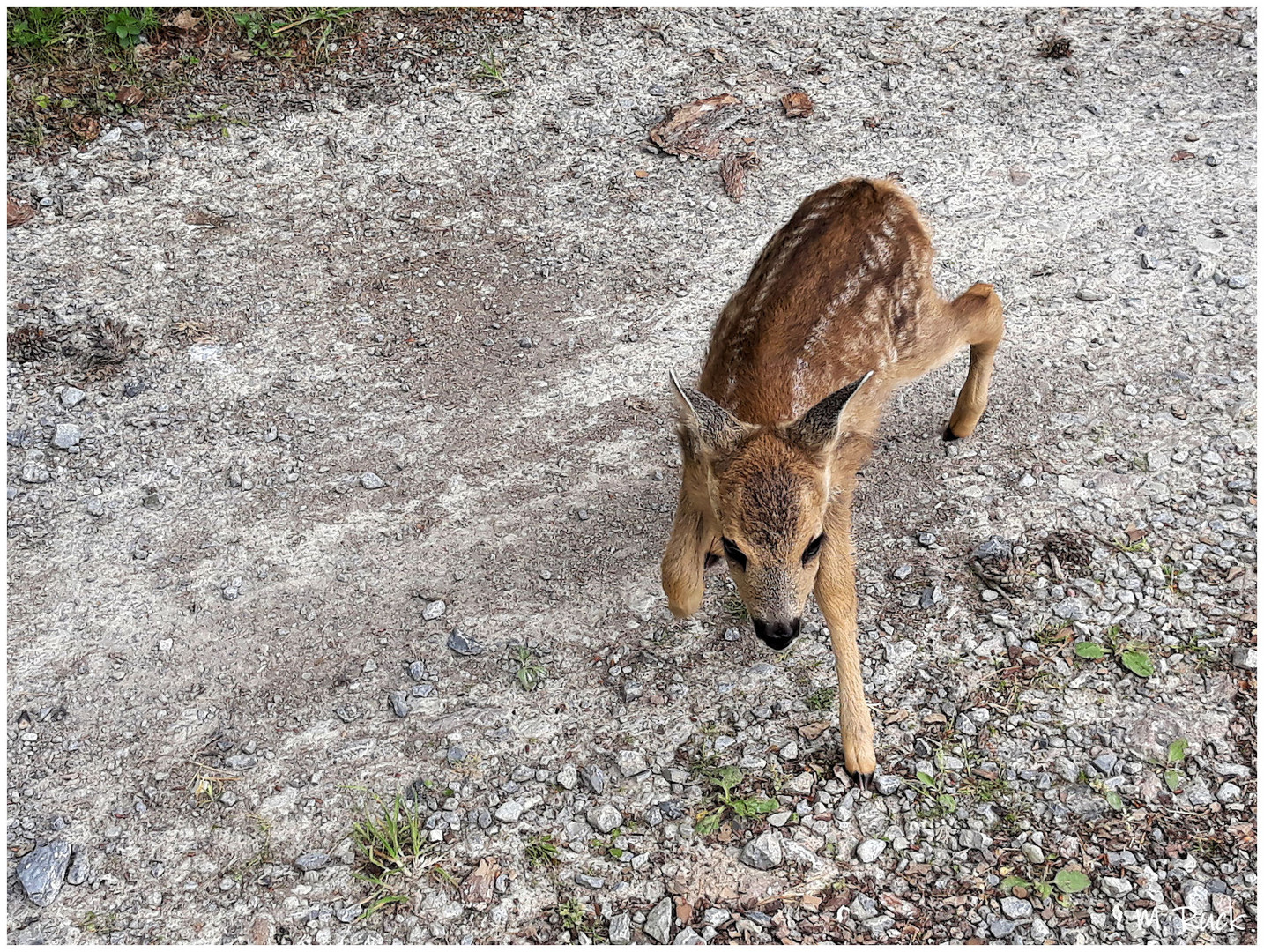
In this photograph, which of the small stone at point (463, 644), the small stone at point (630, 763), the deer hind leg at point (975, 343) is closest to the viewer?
the small stone at point (630, 763)

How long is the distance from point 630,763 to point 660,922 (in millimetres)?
685

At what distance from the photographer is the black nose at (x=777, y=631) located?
12.9ft

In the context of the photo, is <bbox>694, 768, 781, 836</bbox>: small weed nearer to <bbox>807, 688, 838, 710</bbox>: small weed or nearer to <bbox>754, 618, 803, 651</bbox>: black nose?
<bbox>807, 688, 838, 710</bbox>: small weed

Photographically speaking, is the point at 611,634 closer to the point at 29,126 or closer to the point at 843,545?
the point at 843,545

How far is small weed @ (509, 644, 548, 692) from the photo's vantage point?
4.71 metres

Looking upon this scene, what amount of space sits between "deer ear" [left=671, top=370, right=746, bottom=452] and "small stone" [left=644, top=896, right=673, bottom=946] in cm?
166

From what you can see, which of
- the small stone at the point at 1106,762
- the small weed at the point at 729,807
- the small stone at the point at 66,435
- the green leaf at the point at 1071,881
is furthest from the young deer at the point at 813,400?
the small stone at the point at 66,435

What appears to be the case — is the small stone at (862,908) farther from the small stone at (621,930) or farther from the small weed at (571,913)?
the small weed at (571,913)

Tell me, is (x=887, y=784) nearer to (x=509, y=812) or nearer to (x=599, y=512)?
(x=509, y=812)

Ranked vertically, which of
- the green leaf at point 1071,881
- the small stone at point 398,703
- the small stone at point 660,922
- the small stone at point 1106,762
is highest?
the small stone at point 1106,762

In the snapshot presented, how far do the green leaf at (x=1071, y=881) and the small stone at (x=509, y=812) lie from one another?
1995mm

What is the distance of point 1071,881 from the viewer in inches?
153

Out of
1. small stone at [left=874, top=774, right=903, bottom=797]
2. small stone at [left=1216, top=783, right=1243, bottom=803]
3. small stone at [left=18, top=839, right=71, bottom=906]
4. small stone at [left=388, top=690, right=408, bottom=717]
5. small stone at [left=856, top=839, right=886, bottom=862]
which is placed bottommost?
small stone at [left=18, top=839, right=71, bottom=906]

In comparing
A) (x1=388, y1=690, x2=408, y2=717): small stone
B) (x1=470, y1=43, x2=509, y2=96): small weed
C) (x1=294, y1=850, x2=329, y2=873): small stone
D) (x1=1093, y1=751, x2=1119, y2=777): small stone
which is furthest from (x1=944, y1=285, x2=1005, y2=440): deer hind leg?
(x1=470, y1=43, x2=509, y2=96): small weed
